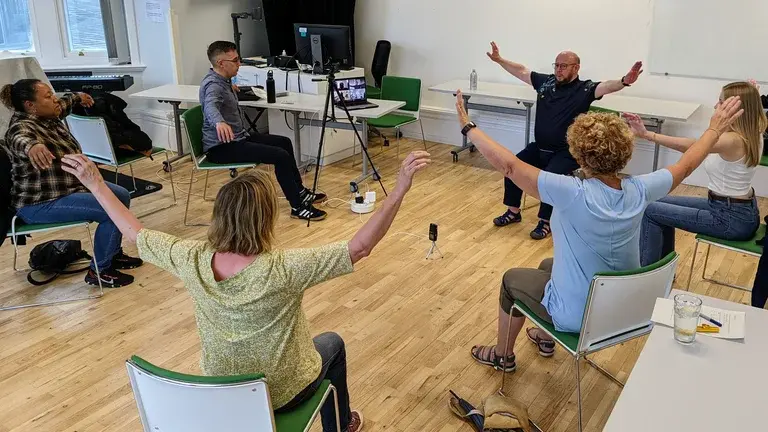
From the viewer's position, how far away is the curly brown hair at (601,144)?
2.42 metres

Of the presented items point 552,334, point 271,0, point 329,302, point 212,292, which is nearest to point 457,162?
point 271,0

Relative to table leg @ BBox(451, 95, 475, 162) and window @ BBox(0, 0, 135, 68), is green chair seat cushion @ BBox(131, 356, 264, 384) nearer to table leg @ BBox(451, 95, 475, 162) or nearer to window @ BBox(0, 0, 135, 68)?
table leg @ BBox(451, 95, 475, 162)

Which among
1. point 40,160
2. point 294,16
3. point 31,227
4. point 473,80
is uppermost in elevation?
point 294,16

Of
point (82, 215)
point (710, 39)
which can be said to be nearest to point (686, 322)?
point (82, 215)

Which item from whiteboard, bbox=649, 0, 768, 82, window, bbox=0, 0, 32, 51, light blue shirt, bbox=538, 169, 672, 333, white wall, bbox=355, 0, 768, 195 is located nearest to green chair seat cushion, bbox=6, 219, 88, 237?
light blue shirt, bbox=538, 169, 672, 333

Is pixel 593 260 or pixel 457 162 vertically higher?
pixel 593 260

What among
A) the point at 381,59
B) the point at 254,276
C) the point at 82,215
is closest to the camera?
the point at 254,276

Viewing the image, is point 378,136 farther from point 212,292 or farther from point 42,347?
point 212,292

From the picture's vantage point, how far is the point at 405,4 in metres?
6.91

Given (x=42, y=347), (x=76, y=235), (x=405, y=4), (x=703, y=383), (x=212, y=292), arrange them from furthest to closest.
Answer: (x=405, y=4) → (x=76, y=235) → (x=42, y=347) → (x=212, y=292) → (x=703, y=383)

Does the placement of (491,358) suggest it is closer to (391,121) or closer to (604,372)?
(604,372)

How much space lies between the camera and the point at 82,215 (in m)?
3.63

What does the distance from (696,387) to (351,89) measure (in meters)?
4.05

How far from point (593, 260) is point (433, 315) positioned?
1.23 meters
